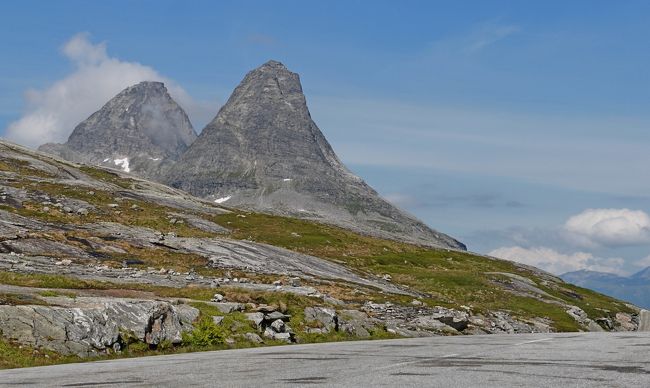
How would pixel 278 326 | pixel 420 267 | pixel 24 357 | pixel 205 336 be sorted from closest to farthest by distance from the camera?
pixel 24 357, pixel 205 336, pixel 278 326, pixel 420 267

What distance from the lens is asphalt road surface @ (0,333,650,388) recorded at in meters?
16.7

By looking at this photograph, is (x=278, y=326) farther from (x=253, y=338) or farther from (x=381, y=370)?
(x=381, y=370)

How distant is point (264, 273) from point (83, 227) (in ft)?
86.7

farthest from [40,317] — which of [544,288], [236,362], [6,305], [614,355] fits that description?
[544,288]

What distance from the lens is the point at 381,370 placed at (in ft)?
63.3

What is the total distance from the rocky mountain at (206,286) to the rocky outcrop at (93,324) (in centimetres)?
6

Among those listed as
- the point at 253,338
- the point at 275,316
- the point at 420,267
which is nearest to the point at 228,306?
the point at 275,316

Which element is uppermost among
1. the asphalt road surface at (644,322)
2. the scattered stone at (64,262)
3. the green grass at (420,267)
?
the green grass at (420,267)

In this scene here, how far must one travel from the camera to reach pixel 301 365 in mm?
21656

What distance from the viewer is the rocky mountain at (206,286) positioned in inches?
1258

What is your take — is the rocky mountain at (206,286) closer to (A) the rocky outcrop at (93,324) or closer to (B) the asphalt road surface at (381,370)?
(A) the rocky outcrop at (93,324)

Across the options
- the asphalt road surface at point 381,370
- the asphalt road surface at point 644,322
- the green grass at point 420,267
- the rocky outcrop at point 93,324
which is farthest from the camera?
the green grass at point 420,267

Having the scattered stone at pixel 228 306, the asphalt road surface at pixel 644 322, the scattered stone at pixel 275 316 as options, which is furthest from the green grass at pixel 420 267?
the scattered stone at pixel 228 306

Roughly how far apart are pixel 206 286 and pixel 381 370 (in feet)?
126
